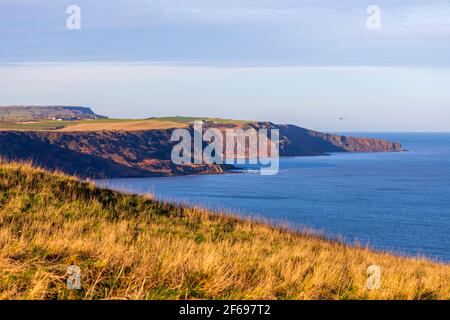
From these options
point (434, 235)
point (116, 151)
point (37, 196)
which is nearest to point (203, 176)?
point (116, 151)

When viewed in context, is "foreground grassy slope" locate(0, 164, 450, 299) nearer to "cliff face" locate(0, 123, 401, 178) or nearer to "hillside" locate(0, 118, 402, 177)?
"hillside" locate(0, 118, 402, 177)

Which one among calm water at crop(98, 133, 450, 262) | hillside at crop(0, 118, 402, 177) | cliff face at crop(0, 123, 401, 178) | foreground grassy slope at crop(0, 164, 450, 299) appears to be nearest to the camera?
foreground grassy slope at crop(0, 164, 450, 299)

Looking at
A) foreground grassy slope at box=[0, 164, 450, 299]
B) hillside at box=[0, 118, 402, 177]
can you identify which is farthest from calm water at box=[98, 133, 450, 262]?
hillside at box=[0, 118, 402, 177]

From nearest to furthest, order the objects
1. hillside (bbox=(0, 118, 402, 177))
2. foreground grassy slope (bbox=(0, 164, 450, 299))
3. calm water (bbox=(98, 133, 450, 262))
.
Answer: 1. foreground grassy slope (bbox=(0, 164, 450, 299))
2. calm water (bbox=(98, 133, 450, 262))
3. hillside (bbox=(0, 118, 402, 177))

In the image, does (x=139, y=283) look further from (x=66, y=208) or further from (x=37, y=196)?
(x=37, y=196)

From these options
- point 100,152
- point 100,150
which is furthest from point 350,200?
Answer: point 100,150

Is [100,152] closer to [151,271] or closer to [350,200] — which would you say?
[350,200]

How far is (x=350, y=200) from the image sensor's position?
307 feet

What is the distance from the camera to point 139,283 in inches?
301

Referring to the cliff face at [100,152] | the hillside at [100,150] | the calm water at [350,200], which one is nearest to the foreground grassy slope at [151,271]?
the calm water at [350,200]

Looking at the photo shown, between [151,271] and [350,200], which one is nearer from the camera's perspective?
[151,271]

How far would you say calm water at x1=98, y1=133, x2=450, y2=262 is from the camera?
59531 millimetres

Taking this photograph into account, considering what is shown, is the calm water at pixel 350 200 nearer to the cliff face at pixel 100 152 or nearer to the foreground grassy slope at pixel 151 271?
the cliff face at pixel 100 152
